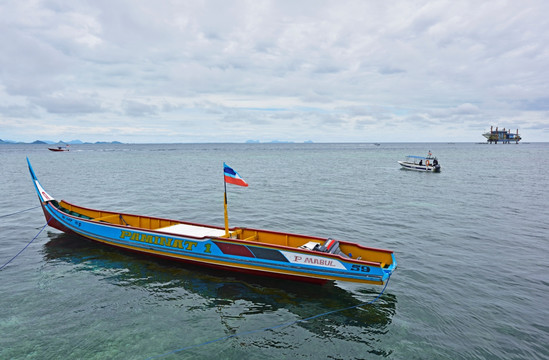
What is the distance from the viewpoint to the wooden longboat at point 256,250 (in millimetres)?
11633

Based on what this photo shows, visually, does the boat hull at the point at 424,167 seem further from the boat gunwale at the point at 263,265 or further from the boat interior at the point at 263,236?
the boat gunwale at the point at 263,265

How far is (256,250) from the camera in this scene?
41.8 ft

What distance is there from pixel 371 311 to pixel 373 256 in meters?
2.32

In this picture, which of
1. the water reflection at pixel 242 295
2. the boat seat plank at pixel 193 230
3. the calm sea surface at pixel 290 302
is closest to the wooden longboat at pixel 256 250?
the boat seat plank at pixel 193 230

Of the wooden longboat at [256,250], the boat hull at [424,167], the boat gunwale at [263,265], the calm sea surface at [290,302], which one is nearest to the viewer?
the calm sea surface at [290,302]

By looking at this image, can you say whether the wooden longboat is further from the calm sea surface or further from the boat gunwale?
the calm sea surface

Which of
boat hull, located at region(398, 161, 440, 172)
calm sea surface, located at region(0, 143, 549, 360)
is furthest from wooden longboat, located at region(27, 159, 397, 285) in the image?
boat hull, located at region(398, 161, 440, 172)

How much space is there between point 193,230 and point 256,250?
15.0ft

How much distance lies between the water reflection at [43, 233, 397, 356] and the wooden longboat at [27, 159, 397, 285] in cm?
55

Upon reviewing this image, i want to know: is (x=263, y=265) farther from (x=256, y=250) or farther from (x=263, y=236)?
(x=263, y=236)

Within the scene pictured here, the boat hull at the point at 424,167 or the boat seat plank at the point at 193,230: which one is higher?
the boat seat plank at the point at 193,230

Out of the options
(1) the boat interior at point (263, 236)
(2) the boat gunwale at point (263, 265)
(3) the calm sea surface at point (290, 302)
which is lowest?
(3) the calm sea surface at point (290, 302)

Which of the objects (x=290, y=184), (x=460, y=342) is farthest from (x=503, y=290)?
(x=290, y=184)

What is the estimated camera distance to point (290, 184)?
43.1 m
